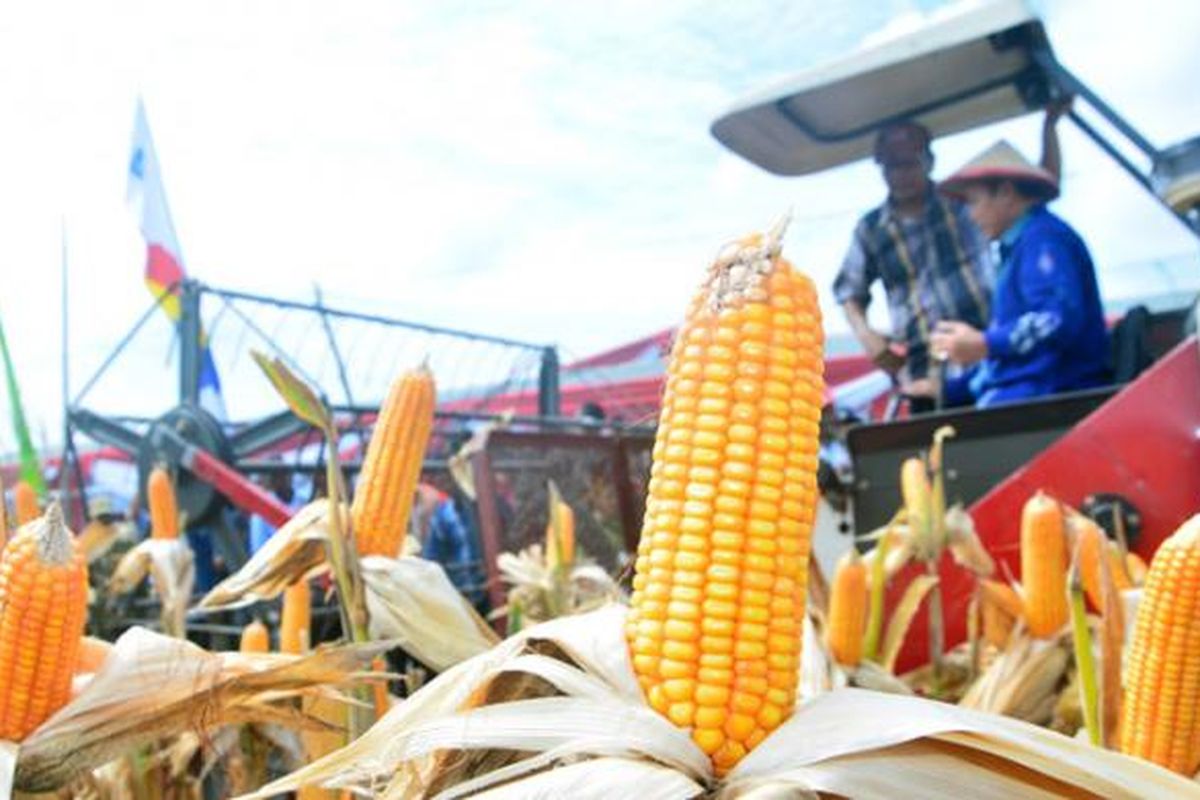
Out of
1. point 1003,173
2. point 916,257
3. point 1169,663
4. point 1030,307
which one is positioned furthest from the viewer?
point 916,257

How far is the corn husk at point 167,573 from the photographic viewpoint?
2.49m

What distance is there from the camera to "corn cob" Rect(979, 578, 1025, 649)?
2.85 meters

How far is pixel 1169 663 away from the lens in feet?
4.12

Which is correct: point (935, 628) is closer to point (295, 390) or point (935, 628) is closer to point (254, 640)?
point (254, 640)

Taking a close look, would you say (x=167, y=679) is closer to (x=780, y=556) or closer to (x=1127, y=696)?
(x=780, y=556)

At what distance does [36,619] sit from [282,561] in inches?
24.4

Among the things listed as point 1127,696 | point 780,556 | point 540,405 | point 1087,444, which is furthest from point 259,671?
point 540,405

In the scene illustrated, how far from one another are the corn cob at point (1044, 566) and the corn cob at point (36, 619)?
1.89 metres

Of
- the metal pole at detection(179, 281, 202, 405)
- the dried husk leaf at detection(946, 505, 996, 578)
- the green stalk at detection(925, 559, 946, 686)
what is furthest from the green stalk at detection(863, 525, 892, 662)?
the metal pole at detection(179, 281, 202, 405)

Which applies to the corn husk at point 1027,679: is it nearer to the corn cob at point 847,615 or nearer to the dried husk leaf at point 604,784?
the corn cob at point 847,615

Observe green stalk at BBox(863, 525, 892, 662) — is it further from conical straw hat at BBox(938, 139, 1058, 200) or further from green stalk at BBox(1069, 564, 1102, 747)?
conical straw hat at BBox(938, 139, 1058, 200)

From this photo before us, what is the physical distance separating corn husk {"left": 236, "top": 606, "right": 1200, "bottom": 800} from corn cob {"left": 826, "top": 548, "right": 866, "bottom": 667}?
161 cm

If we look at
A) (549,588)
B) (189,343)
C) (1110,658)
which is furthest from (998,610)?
(189,343)

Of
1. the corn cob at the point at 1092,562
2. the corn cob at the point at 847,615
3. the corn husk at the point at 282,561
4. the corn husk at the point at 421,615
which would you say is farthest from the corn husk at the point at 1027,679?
the corn husk at the point at 282,561
